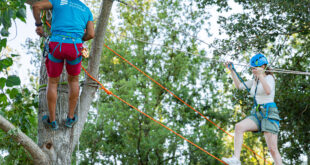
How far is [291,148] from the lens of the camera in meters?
8.96

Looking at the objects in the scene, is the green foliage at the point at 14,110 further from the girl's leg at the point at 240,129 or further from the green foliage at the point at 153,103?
the green foliage at the point at 153,103

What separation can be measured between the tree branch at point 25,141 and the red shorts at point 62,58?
0.63m

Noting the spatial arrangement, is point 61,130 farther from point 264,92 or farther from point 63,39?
point 264,92

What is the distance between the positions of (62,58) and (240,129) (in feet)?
5.75

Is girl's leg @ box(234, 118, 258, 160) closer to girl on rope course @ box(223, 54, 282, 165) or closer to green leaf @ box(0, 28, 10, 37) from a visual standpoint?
girl on rope course @ box(223, 54, 282, 165)

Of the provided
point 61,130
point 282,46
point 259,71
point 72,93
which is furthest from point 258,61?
point 282,46

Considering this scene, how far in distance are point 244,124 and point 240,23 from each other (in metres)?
3.74

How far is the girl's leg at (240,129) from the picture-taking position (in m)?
3.38

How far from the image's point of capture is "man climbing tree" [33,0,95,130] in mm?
3035

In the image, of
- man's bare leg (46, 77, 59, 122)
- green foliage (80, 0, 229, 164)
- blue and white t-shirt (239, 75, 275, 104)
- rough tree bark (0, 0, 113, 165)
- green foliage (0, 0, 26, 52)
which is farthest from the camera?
green foliage (80, 0, 229, 164)

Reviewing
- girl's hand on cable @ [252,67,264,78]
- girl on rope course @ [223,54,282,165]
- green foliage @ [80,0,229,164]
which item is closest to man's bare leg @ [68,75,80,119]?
girl on rope course @ [223,54,282,165]

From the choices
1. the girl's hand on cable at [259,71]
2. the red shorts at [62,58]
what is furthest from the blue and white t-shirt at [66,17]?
the girl's hand on cable at [259,71]

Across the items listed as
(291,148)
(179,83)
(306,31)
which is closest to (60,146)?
(306,31)

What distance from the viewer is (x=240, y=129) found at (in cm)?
343
